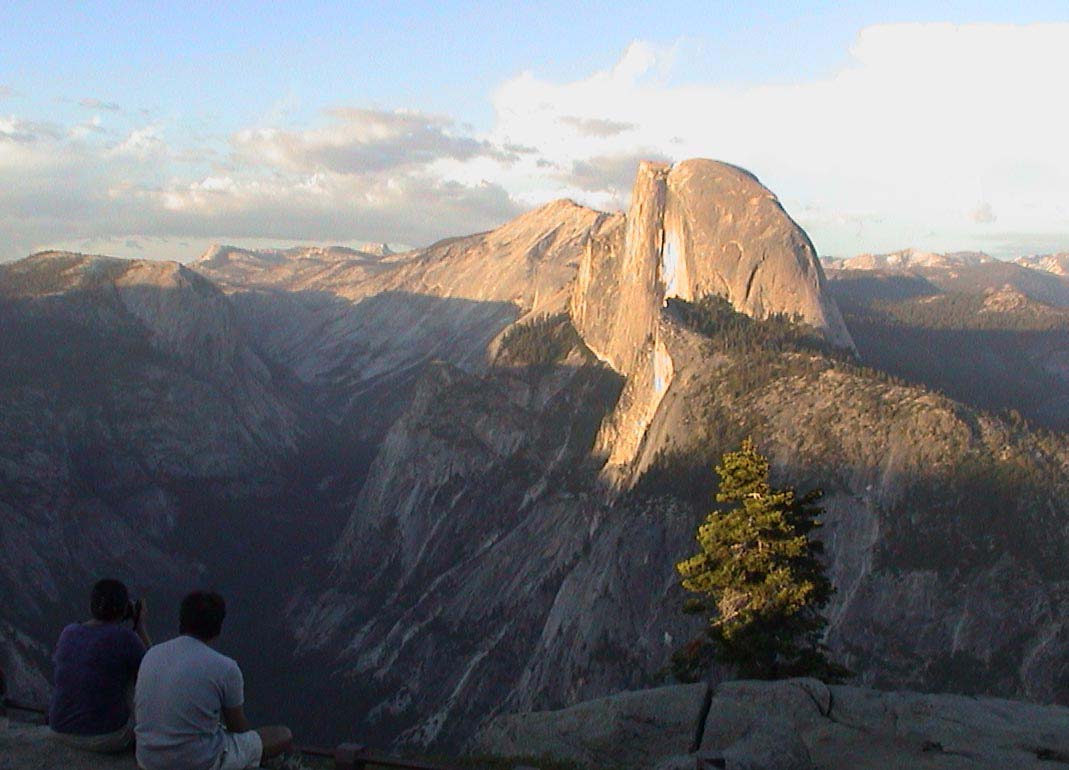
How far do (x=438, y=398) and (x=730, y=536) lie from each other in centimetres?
10364

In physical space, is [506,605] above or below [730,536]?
below

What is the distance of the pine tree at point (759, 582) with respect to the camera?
95.6 ft

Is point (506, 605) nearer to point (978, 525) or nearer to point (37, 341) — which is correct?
point (978, 525)

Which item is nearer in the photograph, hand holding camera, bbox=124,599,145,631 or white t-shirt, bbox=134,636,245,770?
white t-shirt, bbox=134,636,245,770

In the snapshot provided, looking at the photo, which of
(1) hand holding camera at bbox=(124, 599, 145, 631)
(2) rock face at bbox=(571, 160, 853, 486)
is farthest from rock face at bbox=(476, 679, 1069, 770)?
(2) rock face at bbox=(571, 160, 853, 486)

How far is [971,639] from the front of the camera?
2507 inches

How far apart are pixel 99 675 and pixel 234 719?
8.46 ft

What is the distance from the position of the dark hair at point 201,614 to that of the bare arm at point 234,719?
949 millimetres

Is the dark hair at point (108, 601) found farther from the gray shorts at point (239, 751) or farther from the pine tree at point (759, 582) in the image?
the pine tree at point (759, 582)

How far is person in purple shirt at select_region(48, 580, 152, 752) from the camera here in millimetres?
13211

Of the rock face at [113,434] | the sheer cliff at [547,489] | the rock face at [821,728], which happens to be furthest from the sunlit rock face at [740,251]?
the rock face at [821,728]

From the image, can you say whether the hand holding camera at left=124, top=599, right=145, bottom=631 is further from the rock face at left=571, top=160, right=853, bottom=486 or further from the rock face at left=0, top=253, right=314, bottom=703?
the rock face at left=571, top=160, right=853, bottom=486

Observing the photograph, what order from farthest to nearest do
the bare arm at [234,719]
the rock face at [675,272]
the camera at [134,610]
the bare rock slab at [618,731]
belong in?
the rock face at [675,272]
the bare rock slab at [618,731]
the camera at [134,610]
the bare arm at [234,719]

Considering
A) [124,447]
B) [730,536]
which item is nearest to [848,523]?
[730,536]
